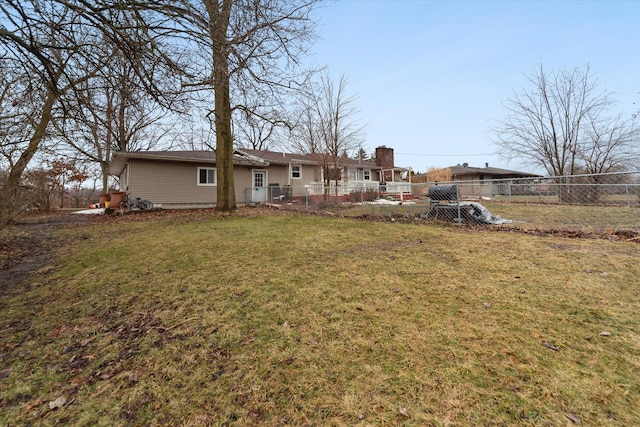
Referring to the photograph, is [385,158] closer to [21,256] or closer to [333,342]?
[21,256]

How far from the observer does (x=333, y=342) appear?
214cm

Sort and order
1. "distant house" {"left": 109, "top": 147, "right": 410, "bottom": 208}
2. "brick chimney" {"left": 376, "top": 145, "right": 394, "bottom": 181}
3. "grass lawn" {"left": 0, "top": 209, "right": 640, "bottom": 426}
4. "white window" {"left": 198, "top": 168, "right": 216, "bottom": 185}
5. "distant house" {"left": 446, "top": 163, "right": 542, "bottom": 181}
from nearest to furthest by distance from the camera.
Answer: "grass lawn" {"left": 0, "top": 209, "right": 640, "bottom": 426} < "distant house" {"left": 109, "top": 147, "right": 410, "bottom": 208} < "white window" {"left": 198, "top": 168, "right": 216, "bottom": 185} < "brick chimney" {"left": 376, "top": 145, "right": 394, "bottom": 181} < "distant house" {"left": 446, "top": 163, "right": 542, "bottom": 181}

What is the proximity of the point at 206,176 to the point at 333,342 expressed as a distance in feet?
51.4

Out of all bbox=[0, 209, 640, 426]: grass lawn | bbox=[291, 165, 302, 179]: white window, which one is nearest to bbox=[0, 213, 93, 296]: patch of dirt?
bbox=[0, 209, 640, 426]: grass lawn

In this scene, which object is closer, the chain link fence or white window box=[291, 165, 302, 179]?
the chain link fence

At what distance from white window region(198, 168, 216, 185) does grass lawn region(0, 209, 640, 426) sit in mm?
12007

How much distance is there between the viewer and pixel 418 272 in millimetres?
3646

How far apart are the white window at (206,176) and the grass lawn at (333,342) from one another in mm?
12007

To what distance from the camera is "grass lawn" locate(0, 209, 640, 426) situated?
153 cm

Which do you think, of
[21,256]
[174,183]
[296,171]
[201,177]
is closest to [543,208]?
[296,171]

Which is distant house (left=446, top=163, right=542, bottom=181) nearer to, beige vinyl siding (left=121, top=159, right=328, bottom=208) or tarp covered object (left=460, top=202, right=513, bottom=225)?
beige vinyl siding (left=121, top=159, right=328, bottom=208)

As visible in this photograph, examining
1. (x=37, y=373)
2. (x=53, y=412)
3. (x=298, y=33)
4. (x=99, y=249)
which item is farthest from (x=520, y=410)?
(x=99, y=249)

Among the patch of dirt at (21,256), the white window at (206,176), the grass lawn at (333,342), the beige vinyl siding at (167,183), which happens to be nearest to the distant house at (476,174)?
the white window at (206,176)

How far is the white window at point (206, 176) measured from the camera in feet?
51.6
